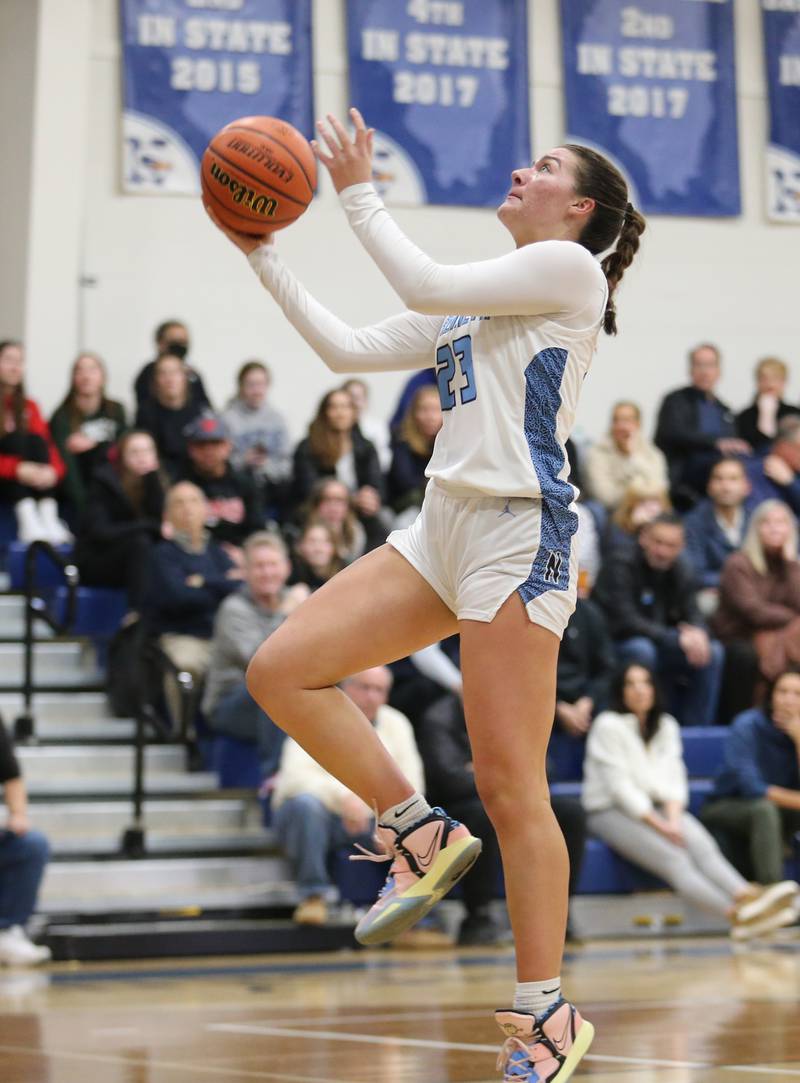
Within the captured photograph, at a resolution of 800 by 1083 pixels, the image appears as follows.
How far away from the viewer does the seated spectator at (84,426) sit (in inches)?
416

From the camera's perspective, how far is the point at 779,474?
1182 centimetres

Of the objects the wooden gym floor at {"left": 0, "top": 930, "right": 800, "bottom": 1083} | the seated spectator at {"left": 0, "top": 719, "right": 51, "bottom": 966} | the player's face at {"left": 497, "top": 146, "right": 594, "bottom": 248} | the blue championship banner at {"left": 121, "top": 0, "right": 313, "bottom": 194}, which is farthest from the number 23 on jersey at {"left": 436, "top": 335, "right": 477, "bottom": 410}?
the blue championship banner at {"left": 121, "top": 0, "right": 313, "bottom": 194}

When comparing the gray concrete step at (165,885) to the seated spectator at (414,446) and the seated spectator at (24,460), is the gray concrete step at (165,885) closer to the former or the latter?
the seated spectator at (24,460)

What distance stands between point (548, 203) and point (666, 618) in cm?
643

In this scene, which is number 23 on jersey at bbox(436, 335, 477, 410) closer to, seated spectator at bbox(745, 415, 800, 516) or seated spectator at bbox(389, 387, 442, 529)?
seated spectator at bbox(389, 387, 442, 529)

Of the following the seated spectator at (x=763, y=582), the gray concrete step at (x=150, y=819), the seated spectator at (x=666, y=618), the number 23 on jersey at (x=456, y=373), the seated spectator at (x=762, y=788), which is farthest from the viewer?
the seated spectator at (x=763, y=582)

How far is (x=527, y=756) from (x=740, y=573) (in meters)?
6.58

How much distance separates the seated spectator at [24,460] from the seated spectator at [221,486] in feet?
2.47

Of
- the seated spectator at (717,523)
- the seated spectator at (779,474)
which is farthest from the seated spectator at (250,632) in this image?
the seated spectator at (779,474)

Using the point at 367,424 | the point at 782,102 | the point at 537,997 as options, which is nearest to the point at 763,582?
the point at 367,424

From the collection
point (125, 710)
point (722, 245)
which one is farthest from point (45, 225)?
point (722, 245)

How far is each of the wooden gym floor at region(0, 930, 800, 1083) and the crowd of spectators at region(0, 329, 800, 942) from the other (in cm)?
85

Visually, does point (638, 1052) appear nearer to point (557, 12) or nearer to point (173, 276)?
point (173, 276)

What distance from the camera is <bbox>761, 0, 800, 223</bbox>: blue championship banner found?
14539mm
